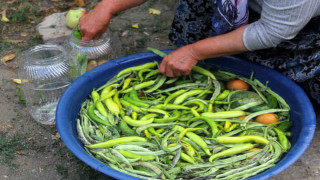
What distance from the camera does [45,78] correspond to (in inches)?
98.2

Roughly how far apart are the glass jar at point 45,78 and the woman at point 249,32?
1.16 ft

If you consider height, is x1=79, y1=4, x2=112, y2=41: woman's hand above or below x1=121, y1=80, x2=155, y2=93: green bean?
above

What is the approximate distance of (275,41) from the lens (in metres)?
1.93

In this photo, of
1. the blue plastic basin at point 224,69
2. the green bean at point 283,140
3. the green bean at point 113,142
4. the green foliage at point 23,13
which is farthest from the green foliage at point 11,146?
the green foliage at point 23,13

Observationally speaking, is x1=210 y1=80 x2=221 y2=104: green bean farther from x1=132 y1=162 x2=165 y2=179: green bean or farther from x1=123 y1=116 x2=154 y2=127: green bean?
x1=132 y1=162 x2=165 y2=179: green bean

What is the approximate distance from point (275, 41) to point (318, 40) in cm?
31

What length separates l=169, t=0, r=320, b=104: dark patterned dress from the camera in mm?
2075

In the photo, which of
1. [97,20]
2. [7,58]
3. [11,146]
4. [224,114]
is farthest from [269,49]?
[7,58]

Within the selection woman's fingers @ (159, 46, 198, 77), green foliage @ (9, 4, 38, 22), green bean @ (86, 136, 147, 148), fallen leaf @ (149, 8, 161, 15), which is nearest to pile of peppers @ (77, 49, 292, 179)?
green bean @ (86, 136, 147, 148)

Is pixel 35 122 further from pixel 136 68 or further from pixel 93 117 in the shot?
pixel 136 68

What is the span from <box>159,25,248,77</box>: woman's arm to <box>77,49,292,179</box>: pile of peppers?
0.51 feet

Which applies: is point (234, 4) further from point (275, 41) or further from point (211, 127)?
point (211, 127)

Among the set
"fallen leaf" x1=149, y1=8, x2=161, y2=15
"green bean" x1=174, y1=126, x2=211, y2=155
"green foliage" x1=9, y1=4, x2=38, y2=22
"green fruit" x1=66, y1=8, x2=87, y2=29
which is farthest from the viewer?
"fallen leaf" x1=149, y1=8, x2=161, y2=15

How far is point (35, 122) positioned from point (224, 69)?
1.33 metres
